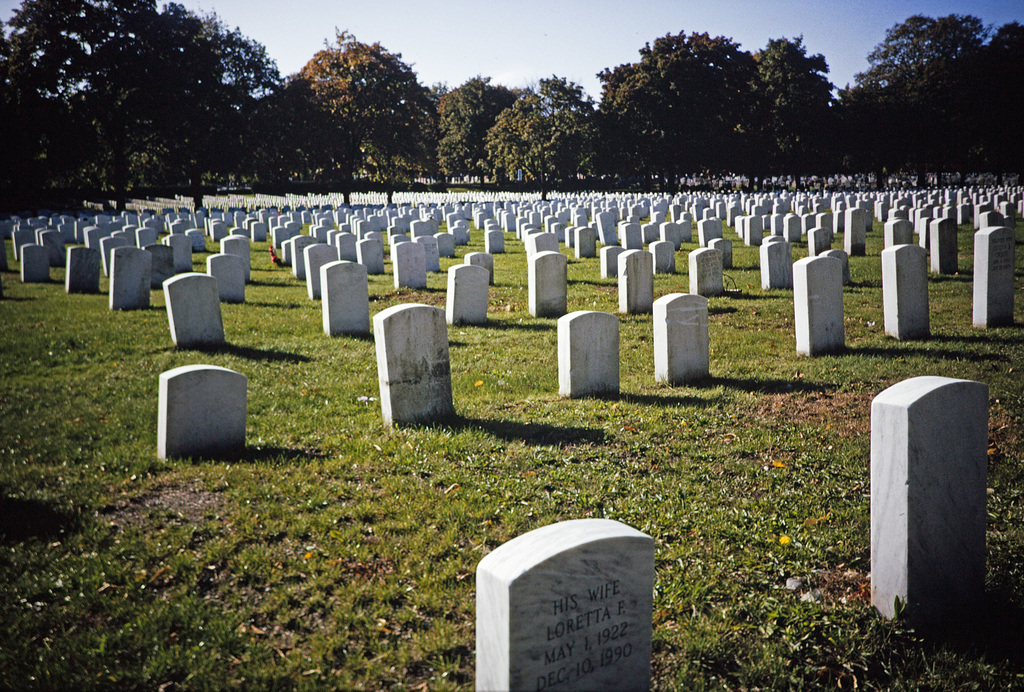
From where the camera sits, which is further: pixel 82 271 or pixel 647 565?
pixel 82 271

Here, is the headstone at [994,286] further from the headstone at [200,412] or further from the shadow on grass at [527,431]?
the headstone at [200,412]

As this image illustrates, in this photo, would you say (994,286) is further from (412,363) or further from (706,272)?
(412,363)

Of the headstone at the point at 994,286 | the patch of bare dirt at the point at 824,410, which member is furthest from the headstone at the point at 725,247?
the patch of bare dirt at the point at 824,410

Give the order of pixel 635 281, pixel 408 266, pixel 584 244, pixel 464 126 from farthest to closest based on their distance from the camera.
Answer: pixel 464 126 < pixel 584 244 < pixel 408 266 < pixel 635 281

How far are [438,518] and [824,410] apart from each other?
13.5ft

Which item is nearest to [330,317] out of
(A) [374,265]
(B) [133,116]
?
(A) [374,265]

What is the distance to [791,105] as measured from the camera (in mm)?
56281

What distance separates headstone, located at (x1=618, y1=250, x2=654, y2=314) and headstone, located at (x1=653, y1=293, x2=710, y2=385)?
3.91 metres

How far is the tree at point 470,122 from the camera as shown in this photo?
70.0 metres

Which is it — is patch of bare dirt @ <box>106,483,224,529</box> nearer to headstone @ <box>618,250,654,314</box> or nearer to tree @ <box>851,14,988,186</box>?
headstone @ <box>618,250,654,314</box>

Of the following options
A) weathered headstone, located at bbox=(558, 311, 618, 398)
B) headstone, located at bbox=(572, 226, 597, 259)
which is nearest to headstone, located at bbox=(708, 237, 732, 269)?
headstone, located at bbox=(572, 226, 597, 259)

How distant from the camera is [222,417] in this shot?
549 centimetres

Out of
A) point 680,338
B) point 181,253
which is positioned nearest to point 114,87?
point 181,253

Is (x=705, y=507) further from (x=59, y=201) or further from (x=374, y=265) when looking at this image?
(x=59, y=201)
